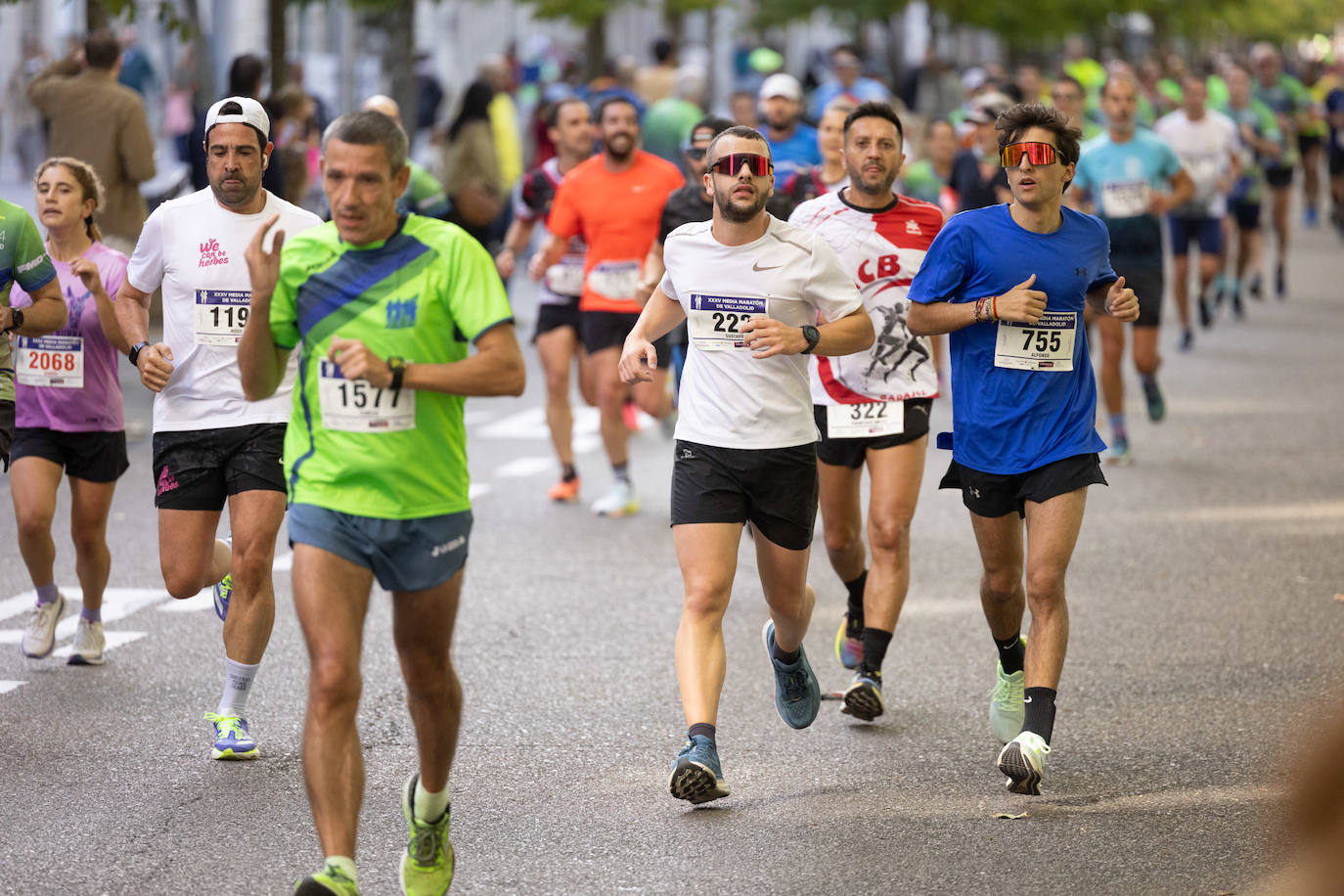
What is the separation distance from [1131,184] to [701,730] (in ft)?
26.1

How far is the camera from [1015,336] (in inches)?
246

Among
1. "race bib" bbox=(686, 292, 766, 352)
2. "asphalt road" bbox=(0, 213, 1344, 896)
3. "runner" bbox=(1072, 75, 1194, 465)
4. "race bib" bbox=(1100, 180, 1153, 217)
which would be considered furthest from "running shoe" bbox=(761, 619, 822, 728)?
"race bib" bbox=(1100, 180, 1153, 217)

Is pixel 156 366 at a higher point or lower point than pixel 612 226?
Answer: lower

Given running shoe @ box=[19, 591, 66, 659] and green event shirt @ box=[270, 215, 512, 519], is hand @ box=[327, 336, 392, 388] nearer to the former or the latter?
green event shirt @ box=[270, 215, 512, 519]

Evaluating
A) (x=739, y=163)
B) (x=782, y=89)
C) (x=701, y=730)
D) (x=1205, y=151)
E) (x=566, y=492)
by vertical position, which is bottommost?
(x=566, y=492)

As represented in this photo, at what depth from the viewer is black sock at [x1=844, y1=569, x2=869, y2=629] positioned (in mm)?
7508

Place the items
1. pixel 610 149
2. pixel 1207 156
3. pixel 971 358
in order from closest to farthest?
1. pixel 971 358
2. pixel 610 149
3. pixel 1207 156

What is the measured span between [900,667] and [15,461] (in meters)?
3.48

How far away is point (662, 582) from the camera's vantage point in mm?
9320

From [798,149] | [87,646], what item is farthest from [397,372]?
[798,149]

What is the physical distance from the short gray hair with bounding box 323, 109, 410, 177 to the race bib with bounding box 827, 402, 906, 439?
8.96 feet

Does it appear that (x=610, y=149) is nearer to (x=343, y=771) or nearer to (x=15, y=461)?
(x=15, y=461)

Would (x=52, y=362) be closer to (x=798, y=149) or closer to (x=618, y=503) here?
(x=618, y=503)

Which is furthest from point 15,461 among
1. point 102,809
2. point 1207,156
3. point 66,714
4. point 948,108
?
point 948,108
